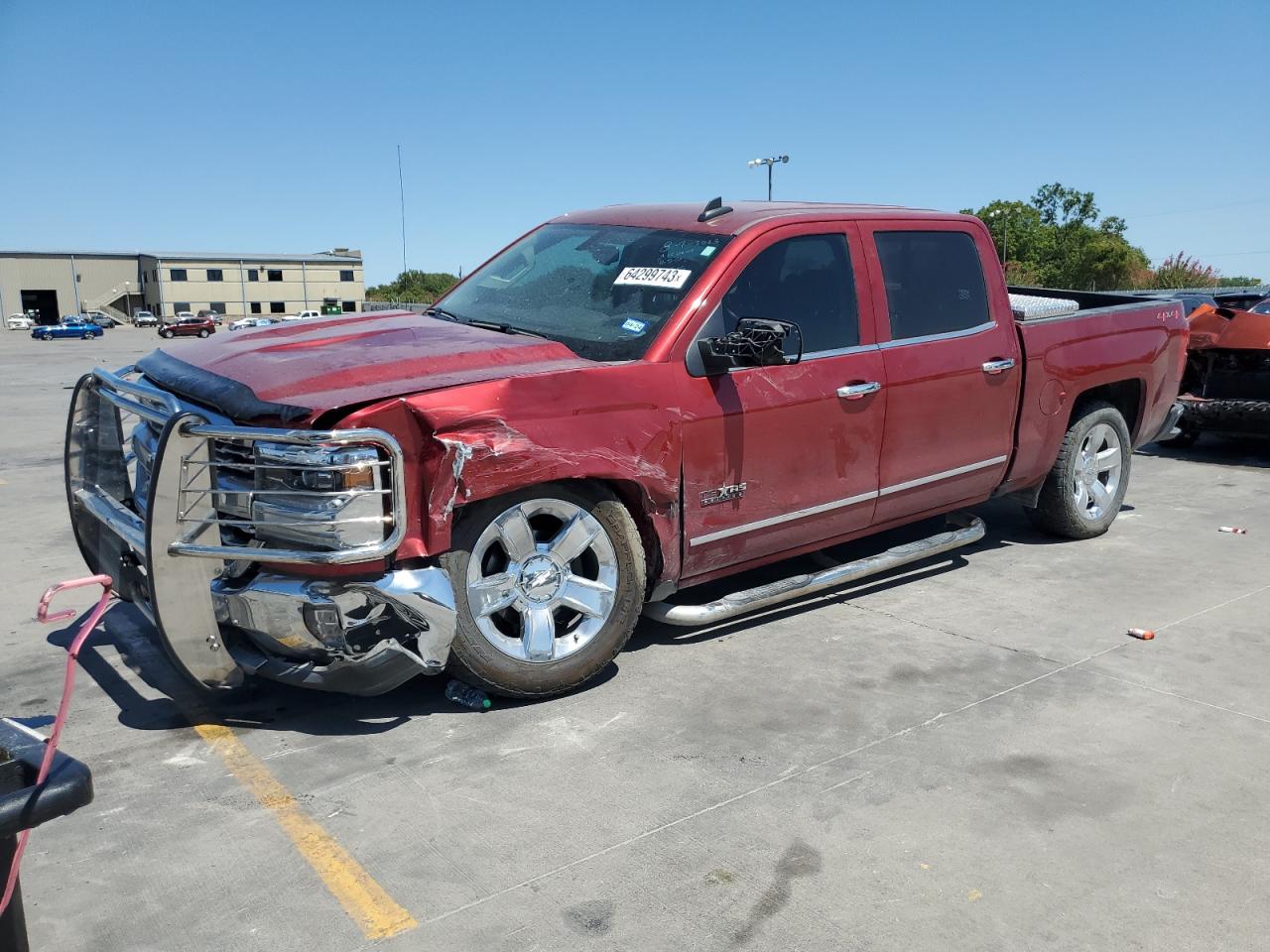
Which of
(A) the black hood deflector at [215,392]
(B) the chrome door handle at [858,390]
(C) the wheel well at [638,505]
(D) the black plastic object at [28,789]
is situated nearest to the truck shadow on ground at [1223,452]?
(B) the chrome door handle at [858,390]

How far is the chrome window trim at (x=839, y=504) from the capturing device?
4.53 meters

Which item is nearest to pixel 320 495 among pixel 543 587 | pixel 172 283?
pixel 543 587

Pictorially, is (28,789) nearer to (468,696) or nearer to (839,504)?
(468,696)

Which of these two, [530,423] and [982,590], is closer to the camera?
[530,423]

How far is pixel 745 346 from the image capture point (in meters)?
4.37

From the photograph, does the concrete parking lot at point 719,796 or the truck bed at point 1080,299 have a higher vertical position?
the truck bed at point 1080,299

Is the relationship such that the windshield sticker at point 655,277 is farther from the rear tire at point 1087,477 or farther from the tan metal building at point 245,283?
the tan metal building at point 245,283

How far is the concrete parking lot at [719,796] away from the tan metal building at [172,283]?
8705 cm

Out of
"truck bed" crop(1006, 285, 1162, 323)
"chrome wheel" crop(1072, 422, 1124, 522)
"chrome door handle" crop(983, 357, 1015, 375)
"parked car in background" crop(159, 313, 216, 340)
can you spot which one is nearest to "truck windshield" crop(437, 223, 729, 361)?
"chrome door handle" crop(983, 357, 1015, 375)

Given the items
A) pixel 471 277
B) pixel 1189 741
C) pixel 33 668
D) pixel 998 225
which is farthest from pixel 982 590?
pixel 998 225

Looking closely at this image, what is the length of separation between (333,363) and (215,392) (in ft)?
1.38

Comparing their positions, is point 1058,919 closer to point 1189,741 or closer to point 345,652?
point 1189,741

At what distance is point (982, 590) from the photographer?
5691mm

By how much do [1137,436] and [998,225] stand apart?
295 ft
